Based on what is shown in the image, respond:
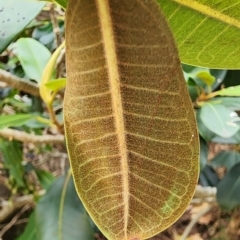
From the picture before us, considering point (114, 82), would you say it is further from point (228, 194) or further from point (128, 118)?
point (228, 194)

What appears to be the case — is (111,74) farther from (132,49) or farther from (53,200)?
(53,200)

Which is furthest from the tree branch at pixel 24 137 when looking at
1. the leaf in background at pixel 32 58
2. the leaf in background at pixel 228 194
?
the leaf in background at pixel 228 194

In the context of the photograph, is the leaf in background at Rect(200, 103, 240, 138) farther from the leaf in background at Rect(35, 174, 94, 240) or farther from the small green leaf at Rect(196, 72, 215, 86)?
the leaf in background at Rect(35, 174, 94, 240)

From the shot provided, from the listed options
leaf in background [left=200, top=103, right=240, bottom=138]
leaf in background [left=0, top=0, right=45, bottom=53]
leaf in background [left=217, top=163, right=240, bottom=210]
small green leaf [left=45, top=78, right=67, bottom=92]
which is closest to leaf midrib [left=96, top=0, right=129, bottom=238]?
leaf in background [left=0, top=0, right=45, bottom=53]

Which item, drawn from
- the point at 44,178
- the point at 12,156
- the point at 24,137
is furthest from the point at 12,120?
the point at 44,178

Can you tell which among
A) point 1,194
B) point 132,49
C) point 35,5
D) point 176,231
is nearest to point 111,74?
point 132,49

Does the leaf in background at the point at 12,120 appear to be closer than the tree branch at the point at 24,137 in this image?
Yes

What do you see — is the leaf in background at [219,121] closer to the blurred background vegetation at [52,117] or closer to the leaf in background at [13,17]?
the blurred background vegetation at [52,117]
